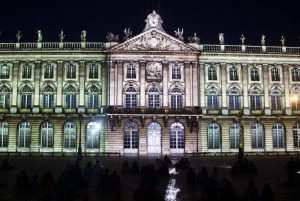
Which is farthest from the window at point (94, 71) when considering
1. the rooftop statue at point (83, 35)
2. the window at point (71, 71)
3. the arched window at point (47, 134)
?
the arched window at point (47, 134)

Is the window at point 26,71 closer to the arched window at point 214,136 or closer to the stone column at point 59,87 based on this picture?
the stone column at point 59,87

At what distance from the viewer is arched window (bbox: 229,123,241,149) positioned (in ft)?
184

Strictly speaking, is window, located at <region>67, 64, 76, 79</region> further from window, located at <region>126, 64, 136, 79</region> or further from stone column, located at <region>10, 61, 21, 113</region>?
window, located at <region>126, 64, 136, 79</region>

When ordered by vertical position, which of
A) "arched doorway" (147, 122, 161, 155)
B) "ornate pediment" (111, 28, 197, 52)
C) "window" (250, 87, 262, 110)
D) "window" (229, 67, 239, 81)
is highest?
"ornate pediment" (111, 28, 197, 52)

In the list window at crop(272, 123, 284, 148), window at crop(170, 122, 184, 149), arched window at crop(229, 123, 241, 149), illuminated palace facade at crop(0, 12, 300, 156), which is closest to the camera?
illuminated palace facade at crop(0, 12, 300, 156)

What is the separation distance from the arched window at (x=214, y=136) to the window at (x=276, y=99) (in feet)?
28.2

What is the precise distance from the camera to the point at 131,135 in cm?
5441

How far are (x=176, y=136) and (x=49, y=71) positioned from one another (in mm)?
19274

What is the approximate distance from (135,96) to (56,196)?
3906 cm

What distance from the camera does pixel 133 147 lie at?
178ft

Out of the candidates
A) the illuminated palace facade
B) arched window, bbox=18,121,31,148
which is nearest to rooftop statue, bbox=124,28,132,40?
the illuminated palace facade

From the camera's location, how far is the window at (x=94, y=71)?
56.7m

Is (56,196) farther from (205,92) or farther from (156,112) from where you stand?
(205,92)

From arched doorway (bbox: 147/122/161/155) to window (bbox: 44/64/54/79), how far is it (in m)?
15.1
